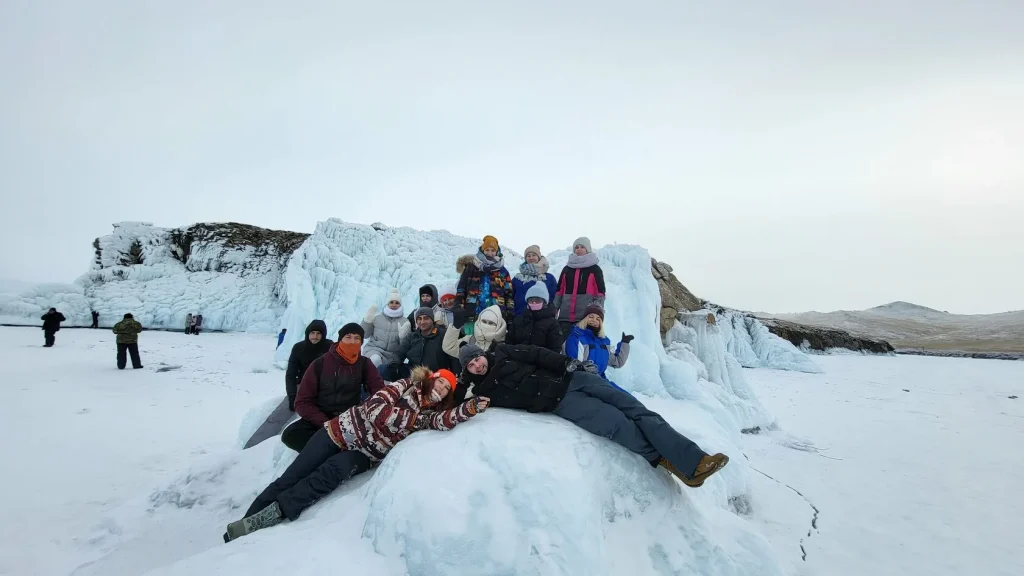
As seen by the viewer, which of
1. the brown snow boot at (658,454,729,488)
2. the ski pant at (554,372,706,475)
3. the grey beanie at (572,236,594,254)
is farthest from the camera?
the grey beanie at (572,236,594,254)

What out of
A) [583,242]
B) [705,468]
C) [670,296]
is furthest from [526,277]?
[670,296]

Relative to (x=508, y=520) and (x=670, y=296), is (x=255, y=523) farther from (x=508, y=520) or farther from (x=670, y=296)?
(x=670, y=296)

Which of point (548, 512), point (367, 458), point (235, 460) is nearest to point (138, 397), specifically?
point (235, 460)

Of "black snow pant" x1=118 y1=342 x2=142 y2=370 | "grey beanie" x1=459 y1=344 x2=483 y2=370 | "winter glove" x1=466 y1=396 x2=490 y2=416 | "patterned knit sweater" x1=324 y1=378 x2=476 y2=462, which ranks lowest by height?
"black snow pant" x1=118 y1=342 x2=142 y2=370

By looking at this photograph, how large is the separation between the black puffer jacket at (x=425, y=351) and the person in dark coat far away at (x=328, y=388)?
112 cm

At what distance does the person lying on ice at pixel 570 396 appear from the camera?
3176 mm

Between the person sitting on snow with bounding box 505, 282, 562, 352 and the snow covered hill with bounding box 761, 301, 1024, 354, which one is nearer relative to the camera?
the person sitting on snow with bounding box 505, 282, 562, 352

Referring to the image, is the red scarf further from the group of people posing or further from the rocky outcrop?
the rocky outcrop

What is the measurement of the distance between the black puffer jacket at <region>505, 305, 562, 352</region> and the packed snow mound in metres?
1.03

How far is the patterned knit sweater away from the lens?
10.9 ft

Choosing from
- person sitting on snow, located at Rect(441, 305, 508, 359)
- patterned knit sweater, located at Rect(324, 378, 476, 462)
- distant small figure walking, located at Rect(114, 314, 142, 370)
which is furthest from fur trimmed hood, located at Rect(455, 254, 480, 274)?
distant small figure walking, located at Rect(114, 314, 142, 370)

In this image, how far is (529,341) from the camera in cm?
435

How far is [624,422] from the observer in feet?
10.5

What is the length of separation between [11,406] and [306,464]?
27.5 feet
